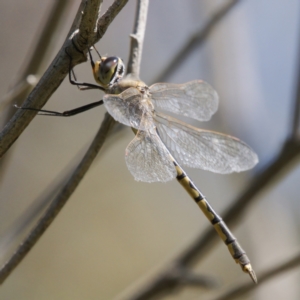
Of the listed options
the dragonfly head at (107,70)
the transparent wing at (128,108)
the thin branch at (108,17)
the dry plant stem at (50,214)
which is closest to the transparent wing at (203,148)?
the transparent wing at (128,108)

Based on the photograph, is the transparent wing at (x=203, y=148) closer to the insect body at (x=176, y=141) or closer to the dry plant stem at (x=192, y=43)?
the insect body at (x=176, y=141)

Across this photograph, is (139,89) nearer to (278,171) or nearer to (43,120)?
(278,171)

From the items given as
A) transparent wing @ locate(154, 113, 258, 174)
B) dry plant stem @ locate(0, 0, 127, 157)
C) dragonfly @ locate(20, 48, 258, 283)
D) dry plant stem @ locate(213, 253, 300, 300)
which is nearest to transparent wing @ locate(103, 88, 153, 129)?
dragonfly @ locate(20, 48, 258, 283)

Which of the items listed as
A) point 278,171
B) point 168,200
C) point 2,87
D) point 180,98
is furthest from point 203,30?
point 168,200

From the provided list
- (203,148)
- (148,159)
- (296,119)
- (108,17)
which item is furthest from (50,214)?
(296,119)

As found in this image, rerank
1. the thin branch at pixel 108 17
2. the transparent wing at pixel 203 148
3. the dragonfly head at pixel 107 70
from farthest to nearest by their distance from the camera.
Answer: the transparent wing at pixel 203 148 → the dragonfly head at pixel 107 70 → the thin branch at pixel 108 17

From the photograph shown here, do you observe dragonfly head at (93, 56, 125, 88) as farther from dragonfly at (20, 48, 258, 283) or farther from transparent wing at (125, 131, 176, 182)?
transparent wing at (125, 131, 176, 182)

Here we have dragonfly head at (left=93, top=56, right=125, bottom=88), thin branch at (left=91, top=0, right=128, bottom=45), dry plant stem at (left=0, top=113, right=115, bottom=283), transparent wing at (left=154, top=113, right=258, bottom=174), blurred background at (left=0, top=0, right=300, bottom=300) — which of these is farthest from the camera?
blurred background at (left=0, top=0, right=300, bottom=300)
